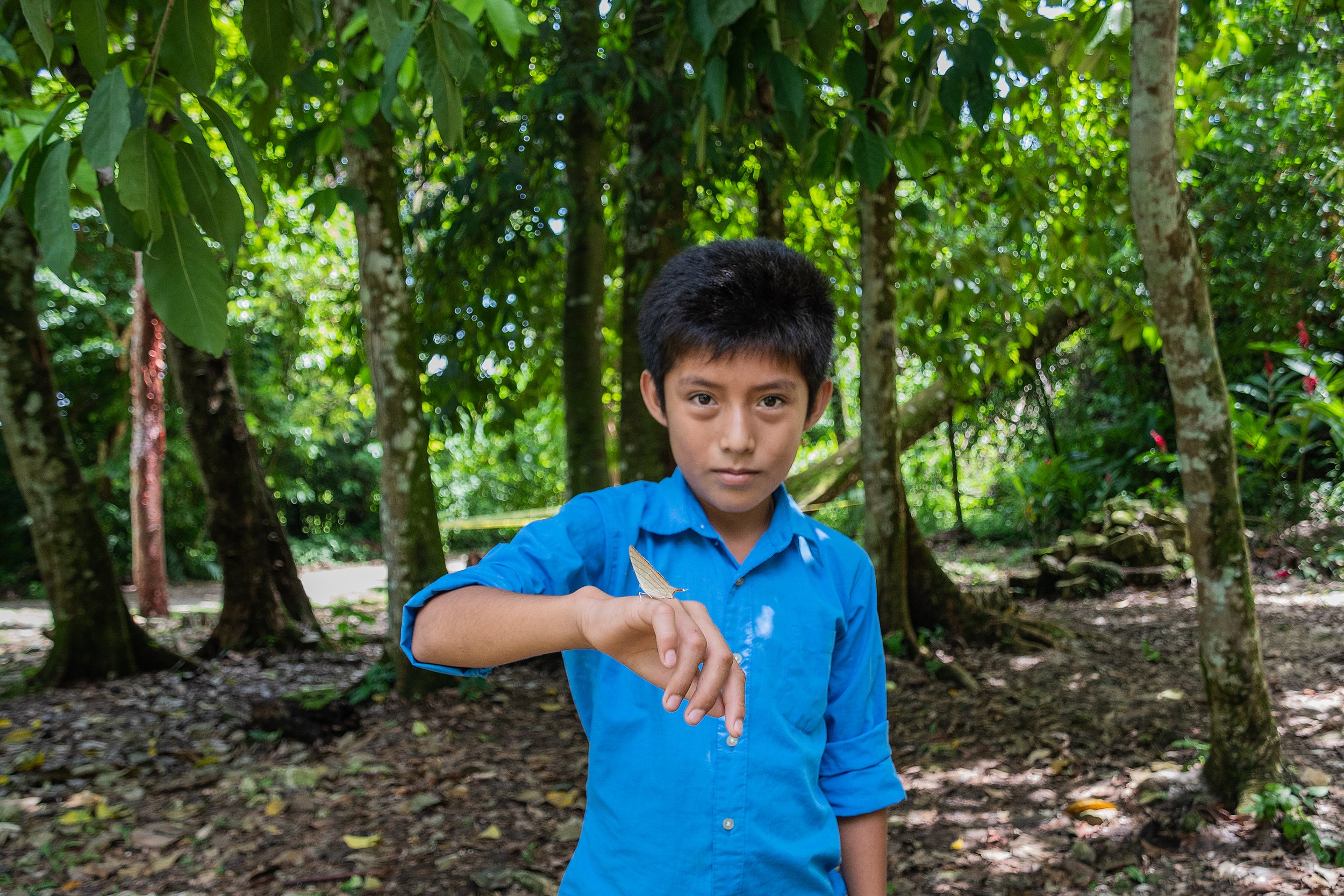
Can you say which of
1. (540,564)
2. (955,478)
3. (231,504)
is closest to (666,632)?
(540,564)

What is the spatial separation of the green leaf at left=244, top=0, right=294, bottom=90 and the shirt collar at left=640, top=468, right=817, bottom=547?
2.48 ft

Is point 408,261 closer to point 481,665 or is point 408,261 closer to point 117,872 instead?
point 117,872

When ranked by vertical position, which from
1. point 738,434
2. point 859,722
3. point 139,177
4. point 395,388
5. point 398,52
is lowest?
point 859,722

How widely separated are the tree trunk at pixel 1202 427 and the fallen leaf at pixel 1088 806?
37cm

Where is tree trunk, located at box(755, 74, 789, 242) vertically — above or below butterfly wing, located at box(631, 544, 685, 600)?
above

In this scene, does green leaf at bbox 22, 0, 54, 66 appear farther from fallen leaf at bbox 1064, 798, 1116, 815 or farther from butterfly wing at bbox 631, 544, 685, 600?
fallen leaf at bbox 1064, 798, 1116, 815

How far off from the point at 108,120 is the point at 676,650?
80 cm

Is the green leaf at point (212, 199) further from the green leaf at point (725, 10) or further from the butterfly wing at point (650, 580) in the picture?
the green leaf at point (725, 10)

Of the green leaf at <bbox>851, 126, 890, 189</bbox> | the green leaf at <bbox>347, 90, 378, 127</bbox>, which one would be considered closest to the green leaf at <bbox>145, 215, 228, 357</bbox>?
the green leaf at <bbox>851, 126, 890, 189</bbox>

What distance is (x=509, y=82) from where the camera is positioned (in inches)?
229

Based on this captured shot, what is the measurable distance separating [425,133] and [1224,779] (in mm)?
4511

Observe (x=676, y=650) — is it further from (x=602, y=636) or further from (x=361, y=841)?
(x=361, y=841)

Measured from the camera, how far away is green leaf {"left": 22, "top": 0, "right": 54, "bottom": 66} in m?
0.98

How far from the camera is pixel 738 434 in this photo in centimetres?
120
